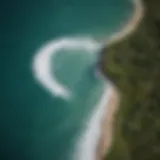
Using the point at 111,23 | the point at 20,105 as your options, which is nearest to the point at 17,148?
the point at 20,105

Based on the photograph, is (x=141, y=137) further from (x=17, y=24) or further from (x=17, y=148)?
(x=17, y=24)

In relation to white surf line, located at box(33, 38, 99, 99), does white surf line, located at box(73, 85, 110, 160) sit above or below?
below

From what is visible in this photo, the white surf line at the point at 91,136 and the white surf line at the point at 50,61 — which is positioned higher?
the white surf line at the point at 50,61

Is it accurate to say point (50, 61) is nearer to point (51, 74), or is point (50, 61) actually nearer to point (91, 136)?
point (51, 74)
